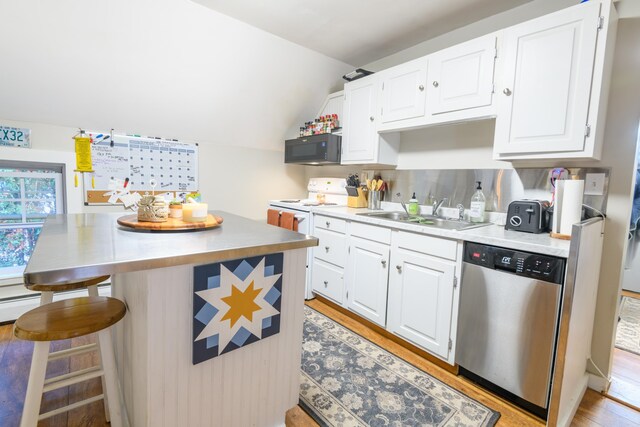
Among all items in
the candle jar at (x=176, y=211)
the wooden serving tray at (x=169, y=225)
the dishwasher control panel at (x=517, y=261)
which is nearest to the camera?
the wooden serving tray at (x=169, y=225)

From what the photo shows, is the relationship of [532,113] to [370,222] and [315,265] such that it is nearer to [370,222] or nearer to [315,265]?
[370,222]

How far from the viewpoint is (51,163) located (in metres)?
2.50

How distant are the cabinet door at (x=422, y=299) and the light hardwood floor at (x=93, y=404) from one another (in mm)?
179

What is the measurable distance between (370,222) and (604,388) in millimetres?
1717

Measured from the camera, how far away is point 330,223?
2736 millimetres

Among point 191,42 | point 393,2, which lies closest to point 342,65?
point 393,2

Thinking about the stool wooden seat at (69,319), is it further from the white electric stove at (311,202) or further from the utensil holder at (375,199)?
the utensil holder at (375,199)

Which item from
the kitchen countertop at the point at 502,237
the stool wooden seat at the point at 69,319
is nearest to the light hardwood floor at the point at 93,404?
the stool wooden seat at the point at 69,319

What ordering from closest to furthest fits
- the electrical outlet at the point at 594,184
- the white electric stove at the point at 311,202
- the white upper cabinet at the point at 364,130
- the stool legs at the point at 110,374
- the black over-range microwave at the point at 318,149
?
the stool legs at the point at 110,374
the electrical outlet at the point at 594,184
the white upper cabinet at the point at 364,130
the white electric stove at the point at 311,202
the black over-range microwave at the point at 318,149

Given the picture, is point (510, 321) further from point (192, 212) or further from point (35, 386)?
point (35, 386)

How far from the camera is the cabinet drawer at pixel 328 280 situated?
2668 millimetres

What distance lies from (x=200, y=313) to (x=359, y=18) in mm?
2448

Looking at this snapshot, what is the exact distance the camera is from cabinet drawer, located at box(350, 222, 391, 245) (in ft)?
7.27

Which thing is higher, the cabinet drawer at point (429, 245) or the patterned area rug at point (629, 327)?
the cabinet drawer at point (429, 245)
